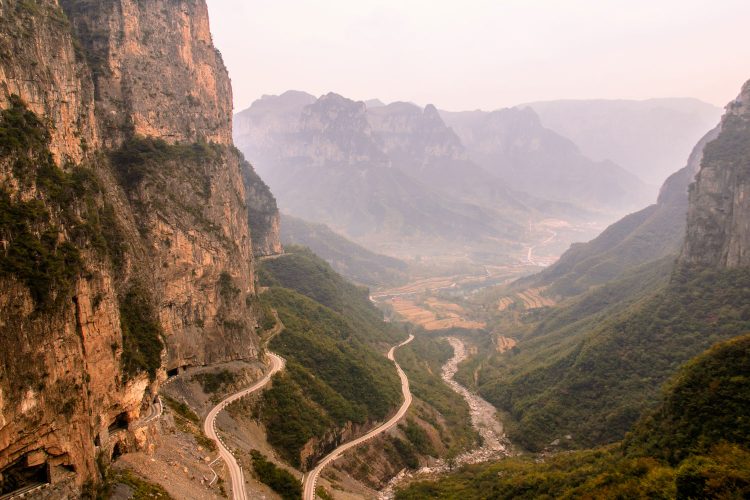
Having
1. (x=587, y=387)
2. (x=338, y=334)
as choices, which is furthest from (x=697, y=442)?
(x=338, y=334)

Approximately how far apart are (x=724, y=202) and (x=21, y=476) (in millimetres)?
109538

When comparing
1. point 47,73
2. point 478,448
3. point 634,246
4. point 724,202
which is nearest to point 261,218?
point 478,448

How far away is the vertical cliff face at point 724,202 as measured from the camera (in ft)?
284

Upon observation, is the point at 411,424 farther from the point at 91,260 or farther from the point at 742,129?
the point at 742,129

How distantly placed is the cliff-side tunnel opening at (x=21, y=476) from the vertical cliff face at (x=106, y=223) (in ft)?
1.03

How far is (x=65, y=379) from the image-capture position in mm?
33719

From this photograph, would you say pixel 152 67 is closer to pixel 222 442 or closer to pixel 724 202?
pixel 222 442

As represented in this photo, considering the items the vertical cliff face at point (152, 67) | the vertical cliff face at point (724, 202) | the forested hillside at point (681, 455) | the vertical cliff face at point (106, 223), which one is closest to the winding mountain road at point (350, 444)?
the forested hillside at point (681, 455)

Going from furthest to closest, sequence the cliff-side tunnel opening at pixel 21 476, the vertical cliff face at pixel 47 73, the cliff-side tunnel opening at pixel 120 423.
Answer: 1. the cliff-side tunnel opening at pixel 120 423
2. the vertical cliff face at pixel 47 73
3. the cliff-side tunnel opening at pixel 21 476

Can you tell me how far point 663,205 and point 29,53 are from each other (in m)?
201

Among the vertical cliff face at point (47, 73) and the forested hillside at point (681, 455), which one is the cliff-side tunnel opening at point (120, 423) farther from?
the forested hillside at point (681, 455)

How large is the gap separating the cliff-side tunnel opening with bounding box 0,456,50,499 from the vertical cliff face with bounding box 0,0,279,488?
0.31 m

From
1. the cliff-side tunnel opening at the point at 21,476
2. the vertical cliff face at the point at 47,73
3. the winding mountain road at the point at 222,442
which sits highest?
the vertical cliff face at the point at 47,73

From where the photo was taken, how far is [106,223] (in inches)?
1873
